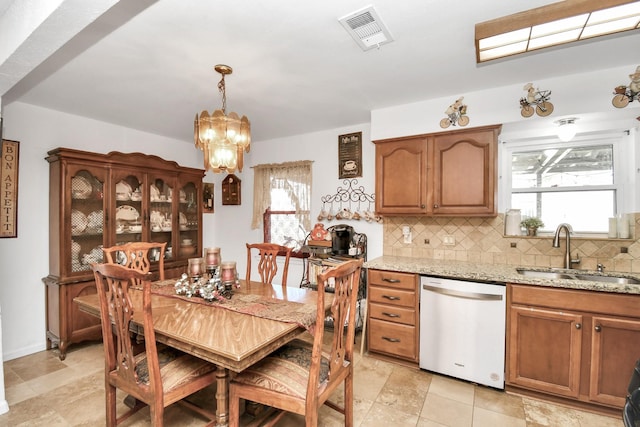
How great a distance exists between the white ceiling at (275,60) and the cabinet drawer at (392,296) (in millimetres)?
1753

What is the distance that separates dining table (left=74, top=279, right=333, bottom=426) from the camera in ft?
4.44

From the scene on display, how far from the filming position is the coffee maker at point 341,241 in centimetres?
336

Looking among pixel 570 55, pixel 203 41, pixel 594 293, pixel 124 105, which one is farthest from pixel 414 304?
pixel 124 105

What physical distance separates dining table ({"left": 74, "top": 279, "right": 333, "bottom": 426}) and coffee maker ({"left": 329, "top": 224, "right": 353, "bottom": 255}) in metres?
1.21

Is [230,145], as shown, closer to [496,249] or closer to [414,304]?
[414,304]

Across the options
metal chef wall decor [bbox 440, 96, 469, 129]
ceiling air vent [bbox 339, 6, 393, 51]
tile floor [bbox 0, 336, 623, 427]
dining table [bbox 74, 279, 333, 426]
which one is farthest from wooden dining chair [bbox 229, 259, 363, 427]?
metal chef wall decor [bbox 440, 96, 469, 129]

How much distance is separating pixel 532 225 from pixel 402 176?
47.7 inches

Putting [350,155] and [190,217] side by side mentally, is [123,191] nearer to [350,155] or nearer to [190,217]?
[190,217]

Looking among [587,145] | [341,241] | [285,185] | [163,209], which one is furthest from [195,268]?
[587,145]

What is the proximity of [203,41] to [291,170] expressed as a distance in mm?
2282

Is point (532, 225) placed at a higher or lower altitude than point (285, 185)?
lower

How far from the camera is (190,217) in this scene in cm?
403

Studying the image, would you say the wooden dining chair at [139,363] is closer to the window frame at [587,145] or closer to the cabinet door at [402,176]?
the cabinet door at [402,176]

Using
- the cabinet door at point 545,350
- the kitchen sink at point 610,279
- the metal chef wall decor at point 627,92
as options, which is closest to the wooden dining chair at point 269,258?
the cabinet door at point 545,350
